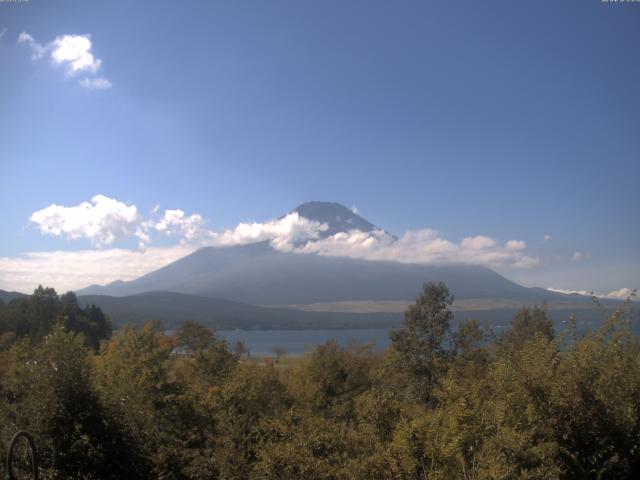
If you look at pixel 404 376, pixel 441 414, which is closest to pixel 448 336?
pixel 404 376

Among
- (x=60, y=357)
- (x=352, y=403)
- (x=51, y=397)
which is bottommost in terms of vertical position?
(x=352, y=403)

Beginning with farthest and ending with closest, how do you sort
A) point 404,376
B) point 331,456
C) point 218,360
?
point 218,360, point 404,376, point 331,456

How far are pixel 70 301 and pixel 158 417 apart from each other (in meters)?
88.9

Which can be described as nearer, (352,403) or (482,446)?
(482,446)

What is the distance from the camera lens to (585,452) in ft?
39.9

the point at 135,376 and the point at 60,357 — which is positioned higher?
the point at 60,357

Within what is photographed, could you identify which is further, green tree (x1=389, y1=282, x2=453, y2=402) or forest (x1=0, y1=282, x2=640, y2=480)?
green tree (x1=389, y1=282, x2=453, y2=402)

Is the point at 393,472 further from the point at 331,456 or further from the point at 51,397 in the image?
the point at 51,397

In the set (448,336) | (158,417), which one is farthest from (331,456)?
(448,336)

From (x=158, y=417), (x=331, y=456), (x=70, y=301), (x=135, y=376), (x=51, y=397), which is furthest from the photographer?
(x=70, y=301)

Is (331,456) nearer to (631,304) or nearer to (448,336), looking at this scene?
(631,304)

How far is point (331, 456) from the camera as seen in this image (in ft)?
41.2

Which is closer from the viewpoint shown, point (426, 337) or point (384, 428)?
point (384, 428)

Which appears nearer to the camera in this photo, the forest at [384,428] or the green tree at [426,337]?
the forest at [384,428]
